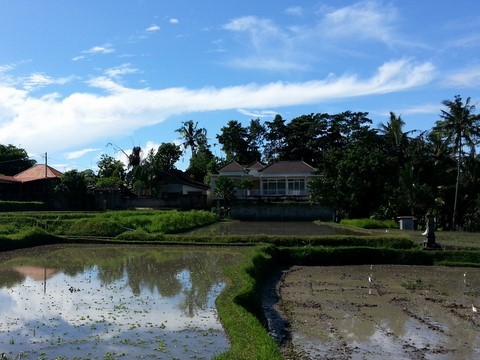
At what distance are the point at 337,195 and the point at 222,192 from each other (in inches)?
438

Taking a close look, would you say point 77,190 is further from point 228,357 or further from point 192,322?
point 228,357

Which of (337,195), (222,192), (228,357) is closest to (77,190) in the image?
(222,192)

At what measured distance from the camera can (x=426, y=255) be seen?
66.4ft

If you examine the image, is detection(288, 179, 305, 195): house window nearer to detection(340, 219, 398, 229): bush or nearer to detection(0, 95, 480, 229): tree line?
detection(0, 95, 480, 229): tree line

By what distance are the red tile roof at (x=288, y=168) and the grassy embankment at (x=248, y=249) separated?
17943mm

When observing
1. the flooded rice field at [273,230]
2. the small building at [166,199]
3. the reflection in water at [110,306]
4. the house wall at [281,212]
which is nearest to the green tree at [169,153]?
the small building at [166,199]

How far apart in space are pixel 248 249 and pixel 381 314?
9.75 meters

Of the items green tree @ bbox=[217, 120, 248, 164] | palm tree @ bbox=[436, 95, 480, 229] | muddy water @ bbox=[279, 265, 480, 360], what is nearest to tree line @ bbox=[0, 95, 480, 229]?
palm tree @ bbox=[436, 95, 480, 229]

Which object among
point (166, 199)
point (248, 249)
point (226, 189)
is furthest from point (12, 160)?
point (248, 249)

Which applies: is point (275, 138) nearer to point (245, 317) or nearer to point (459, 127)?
point (459, 127)

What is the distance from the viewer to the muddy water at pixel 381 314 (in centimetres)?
880

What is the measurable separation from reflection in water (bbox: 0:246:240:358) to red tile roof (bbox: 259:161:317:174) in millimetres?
30770

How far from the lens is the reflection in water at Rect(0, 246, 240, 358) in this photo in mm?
8039

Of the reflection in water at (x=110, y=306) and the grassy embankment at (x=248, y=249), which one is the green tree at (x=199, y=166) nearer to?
the grassy embankment at (x=248, y=249)
